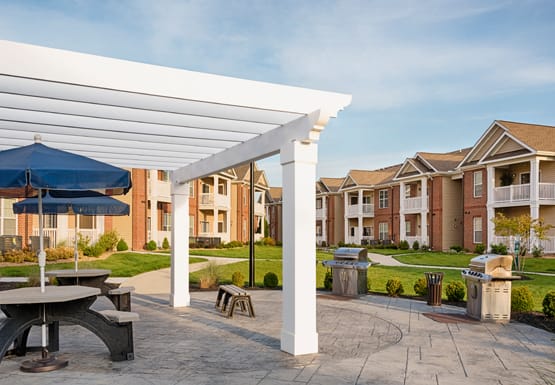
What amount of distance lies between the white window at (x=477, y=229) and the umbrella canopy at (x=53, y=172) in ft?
99.6

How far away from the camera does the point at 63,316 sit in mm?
6418

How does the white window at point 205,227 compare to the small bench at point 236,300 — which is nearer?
the small bench at point 236,300

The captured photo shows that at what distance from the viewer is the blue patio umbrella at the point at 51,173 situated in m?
5.41

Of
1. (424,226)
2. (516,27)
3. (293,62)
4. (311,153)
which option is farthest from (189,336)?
(424,226)

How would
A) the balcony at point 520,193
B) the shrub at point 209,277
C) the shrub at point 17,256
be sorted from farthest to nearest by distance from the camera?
the balcony at point 520,193 < the shrub at point 17,256 < the shrub at point 209,277

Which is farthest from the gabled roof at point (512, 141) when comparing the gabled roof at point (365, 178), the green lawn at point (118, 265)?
the green lawn at point (118, 265)

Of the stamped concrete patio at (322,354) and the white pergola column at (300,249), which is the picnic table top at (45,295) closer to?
the stamped concrete patio at (322,354)

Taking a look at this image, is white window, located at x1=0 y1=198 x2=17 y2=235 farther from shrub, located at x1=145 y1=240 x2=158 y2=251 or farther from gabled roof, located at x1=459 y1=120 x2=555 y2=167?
gabled roof, located at x1=459 y1=120 x2=555 y2=167

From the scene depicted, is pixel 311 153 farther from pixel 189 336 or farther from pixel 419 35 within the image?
pixel 419 35

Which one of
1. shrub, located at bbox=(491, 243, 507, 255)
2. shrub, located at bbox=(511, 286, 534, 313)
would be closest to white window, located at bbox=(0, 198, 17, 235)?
shrub, located at bbox=(511, 286, 534, 313)

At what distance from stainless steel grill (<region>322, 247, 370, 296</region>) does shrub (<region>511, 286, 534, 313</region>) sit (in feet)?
12.1

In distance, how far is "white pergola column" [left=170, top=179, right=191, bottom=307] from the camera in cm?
1165

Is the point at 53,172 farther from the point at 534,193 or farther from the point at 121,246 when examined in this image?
the point at 534,193

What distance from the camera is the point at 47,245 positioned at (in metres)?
25.5
